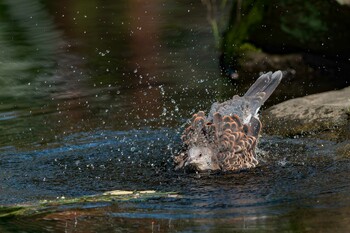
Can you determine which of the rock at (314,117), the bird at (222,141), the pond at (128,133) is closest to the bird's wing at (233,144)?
the bird at (222,141)

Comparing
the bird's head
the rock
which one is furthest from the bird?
the rock

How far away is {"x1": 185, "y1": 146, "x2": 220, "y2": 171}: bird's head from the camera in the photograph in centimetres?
611

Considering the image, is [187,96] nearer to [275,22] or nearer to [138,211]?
[275,22]

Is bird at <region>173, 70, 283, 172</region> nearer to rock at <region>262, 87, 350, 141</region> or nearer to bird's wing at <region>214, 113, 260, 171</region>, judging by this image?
bird's wing at <region>214, 113, 260, 171</region>

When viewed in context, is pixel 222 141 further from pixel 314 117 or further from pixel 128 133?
pixel 128 133

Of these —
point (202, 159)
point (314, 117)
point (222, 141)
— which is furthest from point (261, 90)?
point (202, 159)

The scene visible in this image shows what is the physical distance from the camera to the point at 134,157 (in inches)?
262

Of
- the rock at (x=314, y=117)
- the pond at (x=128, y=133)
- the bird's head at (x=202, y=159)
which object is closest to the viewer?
the pond at (x=128, y=133)

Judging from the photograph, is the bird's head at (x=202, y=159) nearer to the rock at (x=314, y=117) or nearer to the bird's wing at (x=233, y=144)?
the bird's wing at (x=233, y=144)

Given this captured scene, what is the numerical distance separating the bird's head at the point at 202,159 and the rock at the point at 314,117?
0.97 metres

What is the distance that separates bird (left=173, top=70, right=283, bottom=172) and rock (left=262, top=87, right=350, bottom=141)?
525mm

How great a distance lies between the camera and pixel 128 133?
7352 millimetres

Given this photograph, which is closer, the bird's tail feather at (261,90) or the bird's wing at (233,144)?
the bird's wing at (233,144)

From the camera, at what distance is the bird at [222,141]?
244 inches
